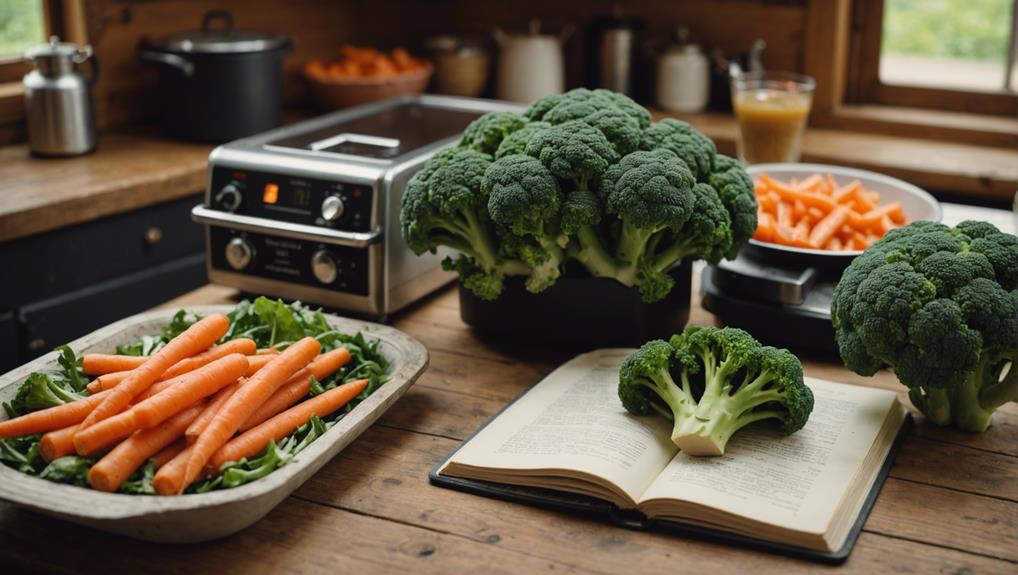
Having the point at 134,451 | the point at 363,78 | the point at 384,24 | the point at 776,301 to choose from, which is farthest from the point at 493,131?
Result: the point at 384,24

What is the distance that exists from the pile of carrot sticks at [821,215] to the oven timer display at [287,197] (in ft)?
2.43

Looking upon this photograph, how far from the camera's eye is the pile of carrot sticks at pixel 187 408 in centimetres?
111

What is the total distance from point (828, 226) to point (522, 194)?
1.92 feet

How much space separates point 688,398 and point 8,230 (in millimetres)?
1599

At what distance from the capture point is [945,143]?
3117 mm

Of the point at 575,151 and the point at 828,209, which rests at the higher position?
the point at 575,151

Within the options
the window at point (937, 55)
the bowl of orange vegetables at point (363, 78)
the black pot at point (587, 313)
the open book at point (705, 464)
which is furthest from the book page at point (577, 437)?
the window at point (937, 55)

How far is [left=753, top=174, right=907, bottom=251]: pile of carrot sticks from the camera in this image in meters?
1.68

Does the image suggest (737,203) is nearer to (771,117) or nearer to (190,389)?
(190,389)

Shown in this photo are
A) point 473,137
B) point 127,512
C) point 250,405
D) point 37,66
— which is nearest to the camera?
point 127,512

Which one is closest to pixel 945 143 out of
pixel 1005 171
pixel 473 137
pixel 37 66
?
pixel 1005 171

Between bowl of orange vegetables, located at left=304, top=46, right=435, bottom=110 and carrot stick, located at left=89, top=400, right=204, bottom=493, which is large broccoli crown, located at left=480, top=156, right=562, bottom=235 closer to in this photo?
carrot stick, located at left=89, top=400, right=204, bottom=493

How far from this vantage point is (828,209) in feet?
5.75

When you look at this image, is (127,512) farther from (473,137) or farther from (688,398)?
(473,137)
